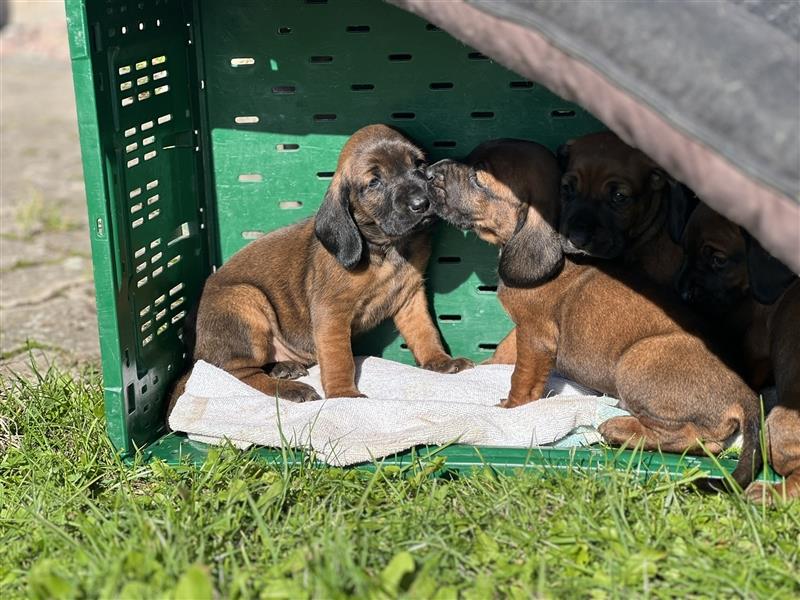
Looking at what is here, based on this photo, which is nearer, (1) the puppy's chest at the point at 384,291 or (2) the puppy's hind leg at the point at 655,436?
(2) the puppy's hind leg at the point at 655,436

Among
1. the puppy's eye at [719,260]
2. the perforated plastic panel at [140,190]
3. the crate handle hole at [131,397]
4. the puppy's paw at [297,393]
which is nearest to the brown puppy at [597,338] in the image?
the puppy's eye at [719,260]

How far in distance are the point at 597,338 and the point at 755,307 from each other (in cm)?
58

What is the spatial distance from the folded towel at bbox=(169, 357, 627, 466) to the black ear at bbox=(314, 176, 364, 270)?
0.57m

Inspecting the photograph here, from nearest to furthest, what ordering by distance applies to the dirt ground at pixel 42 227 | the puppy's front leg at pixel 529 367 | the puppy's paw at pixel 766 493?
the puppy's paw at pixel 766 493 < the puppy's front leg at pixel 529 367 < the dirt ground at pixel 42 227

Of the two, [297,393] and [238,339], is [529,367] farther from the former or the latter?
[238,339]

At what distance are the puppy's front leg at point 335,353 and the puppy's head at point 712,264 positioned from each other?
130cm

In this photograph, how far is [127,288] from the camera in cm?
378

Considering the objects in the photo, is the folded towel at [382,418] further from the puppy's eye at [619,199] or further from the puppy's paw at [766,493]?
the puppy's eye at [619,199]

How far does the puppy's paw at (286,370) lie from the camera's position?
4.52m

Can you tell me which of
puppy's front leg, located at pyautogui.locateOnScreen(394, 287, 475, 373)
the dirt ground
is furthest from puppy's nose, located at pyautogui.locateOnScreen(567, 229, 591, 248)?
the dirt ground

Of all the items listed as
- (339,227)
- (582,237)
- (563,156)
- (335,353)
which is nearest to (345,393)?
(335,353)

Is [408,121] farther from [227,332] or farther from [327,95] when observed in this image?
[227,332]

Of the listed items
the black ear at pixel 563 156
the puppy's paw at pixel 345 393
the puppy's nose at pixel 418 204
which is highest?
the black ear at pixel 563 156

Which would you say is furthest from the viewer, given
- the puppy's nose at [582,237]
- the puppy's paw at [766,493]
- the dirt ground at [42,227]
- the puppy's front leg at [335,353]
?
the dirt ground at [42,227]
